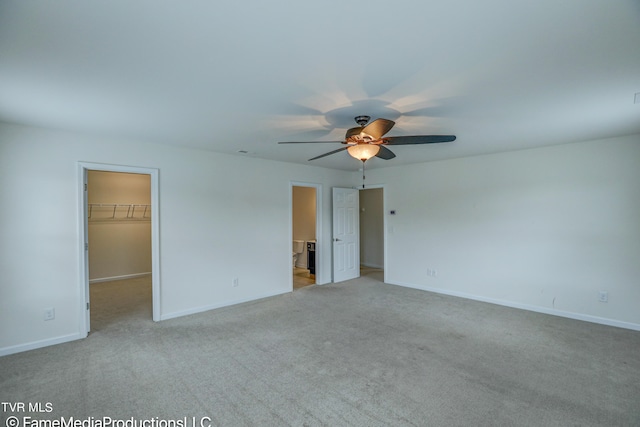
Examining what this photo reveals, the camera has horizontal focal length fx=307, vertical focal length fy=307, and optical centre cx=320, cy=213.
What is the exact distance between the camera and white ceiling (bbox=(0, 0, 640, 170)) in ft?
4.69

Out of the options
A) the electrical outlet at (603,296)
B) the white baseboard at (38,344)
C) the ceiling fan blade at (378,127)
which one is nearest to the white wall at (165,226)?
the white baseboard at (38,344)

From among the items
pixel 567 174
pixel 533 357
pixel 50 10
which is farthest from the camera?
pixel 567 174

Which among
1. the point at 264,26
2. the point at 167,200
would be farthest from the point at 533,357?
the point at 167,200

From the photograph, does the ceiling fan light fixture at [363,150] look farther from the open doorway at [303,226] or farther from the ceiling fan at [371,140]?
the open doorway at [303,226]

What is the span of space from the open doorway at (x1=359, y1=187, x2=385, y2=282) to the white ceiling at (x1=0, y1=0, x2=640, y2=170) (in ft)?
15.1

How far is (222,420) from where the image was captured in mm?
2121

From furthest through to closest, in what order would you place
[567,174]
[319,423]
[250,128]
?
1. [567,174]
2. [250,128]
3. [319,423]

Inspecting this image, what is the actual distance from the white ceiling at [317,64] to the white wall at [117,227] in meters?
3.60

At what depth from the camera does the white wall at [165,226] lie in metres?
3.16

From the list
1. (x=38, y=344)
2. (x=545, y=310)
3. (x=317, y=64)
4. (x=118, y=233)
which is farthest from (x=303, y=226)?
(x=317, y=64)

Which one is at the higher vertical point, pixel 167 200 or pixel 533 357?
pixel 167 200

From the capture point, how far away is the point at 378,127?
2441 mm

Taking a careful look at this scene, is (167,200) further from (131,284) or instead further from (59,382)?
(131,284)

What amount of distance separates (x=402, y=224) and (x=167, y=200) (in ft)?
13.4
